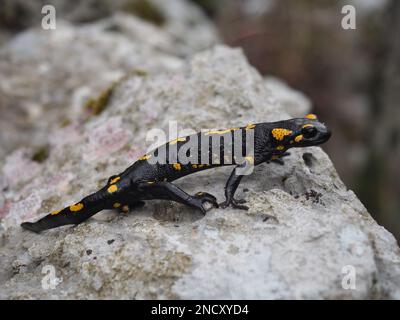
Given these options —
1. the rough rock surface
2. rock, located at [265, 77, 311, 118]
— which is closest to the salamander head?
rock, located at [265, 77, 311, 118]

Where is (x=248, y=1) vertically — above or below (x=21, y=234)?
above

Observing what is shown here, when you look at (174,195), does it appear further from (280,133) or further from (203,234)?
(280,133)

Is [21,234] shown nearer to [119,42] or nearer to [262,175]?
[262,175]

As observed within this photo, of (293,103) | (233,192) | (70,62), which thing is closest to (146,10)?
(70,62)

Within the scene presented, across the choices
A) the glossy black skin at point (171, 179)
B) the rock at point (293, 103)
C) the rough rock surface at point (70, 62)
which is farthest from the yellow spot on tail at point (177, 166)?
the rock at point (293, 103)

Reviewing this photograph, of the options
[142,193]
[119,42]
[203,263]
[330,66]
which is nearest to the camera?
[203,263]

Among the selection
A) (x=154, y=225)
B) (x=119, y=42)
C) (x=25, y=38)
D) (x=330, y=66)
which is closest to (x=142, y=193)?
(x=154, y=225)

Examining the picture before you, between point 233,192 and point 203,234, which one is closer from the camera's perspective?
point 203,234

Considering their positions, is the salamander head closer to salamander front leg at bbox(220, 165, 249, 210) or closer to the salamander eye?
the salamander eye
